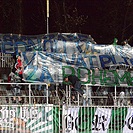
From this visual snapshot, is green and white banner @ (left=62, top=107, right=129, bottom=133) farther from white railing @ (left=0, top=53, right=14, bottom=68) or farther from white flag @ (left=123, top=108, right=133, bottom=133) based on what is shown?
white railing @ (left=0, top=53, right=14, bottom=68)

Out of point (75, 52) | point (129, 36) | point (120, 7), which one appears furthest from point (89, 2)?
point (75, 52)

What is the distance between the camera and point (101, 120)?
13789 mm

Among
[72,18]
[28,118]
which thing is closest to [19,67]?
[28,118]

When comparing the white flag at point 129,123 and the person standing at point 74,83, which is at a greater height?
the person standing at point 74,83

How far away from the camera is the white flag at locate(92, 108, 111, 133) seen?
13.7 metres

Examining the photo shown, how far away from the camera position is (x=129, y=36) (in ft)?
90.2

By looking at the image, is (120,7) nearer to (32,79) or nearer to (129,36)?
(129,36)

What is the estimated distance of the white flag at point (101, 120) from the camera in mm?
13727

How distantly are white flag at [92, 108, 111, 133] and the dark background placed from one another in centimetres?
1327

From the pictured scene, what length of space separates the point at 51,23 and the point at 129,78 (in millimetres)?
11388

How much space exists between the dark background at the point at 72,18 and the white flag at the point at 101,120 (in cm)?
1327

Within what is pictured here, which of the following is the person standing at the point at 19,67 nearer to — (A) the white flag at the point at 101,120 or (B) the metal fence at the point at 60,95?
(B) the metal fence at the point at 60,95

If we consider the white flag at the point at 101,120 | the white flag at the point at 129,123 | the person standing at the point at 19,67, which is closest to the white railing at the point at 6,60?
the person standing at the point at 19,67

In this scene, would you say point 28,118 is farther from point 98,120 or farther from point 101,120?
point 101,120
